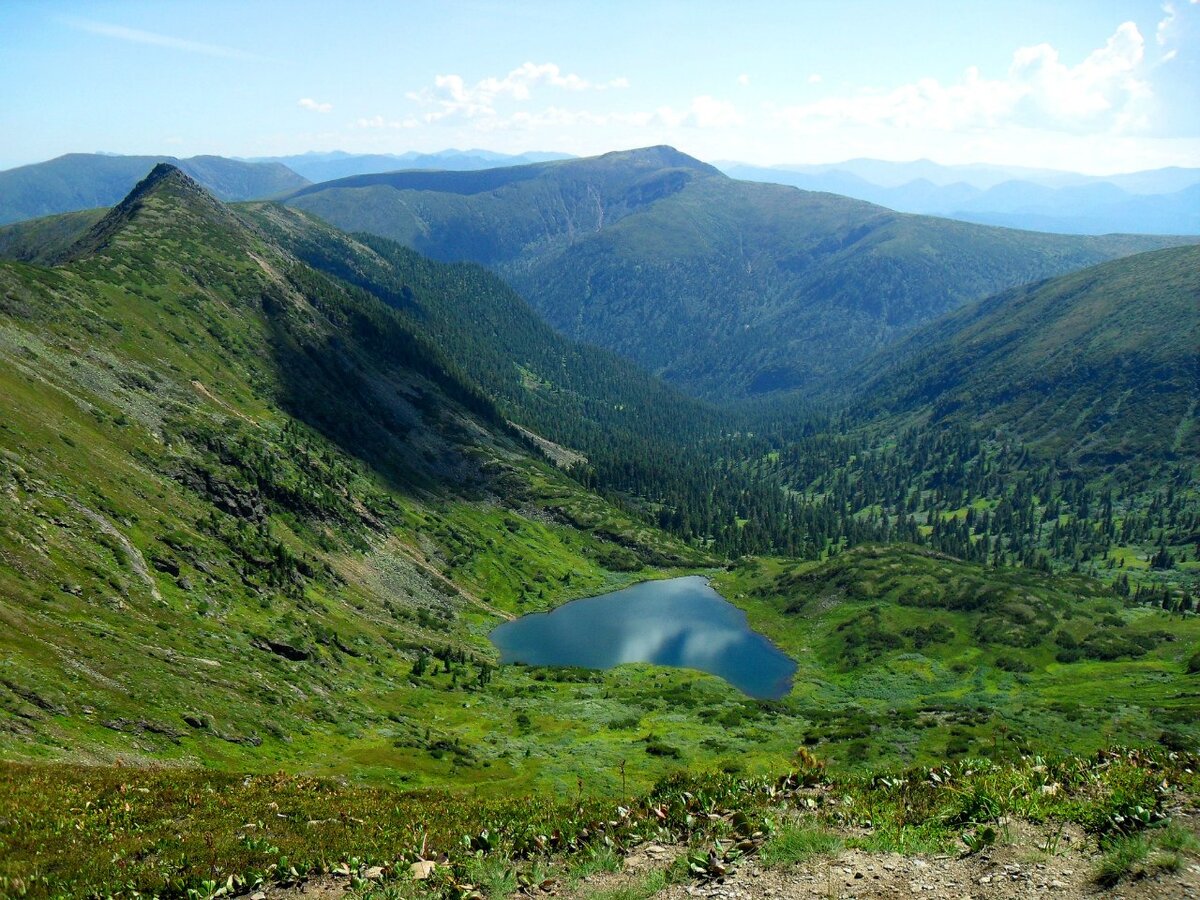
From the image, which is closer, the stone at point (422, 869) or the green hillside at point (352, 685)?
the stone at point (422, 869)

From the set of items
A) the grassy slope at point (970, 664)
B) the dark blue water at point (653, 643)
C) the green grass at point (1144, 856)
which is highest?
the green grass at point (1144, 856)

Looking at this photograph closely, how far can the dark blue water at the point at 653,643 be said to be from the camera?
525ft

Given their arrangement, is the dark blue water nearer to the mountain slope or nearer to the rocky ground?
the mountain slope

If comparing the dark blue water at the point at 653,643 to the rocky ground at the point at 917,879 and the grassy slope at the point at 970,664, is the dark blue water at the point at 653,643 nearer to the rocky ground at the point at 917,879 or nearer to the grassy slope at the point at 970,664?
the grassy slope at the point at 970,664

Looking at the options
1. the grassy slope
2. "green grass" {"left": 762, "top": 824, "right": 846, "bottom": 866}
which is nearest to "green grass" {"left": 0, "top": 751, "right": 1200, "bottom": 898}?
"green grass" {"left": 762, "top": 824, "right": 846, "bottom": 866}

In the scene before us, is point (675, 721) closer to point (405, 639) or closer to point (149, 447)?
A: point (405, 639)

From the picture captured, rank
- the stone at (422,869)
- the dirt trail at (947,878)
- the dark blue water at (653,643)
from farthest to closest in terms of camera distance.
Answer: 1. the dark blue water at (653,643)
2. the stone at (422,869)
3. the dirt trail at (947,878)

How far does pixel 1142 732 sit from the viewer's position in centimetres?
9900

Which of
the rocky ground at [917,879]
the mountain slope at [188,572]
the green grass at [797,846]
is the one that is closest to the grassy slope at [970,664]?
the mountain slope at [188,572]

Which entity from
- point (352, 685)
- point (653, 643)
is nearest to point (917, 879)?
point (352, 685)

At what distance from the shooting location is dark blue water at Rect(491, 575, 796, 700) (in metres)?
160

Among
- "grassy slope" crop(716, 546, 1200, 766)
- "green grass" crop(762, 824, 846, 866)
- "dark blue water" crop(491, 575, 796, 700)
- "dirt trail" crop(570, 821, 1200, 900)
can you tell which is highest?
"dirt trail" crop(570, 821, 1200, 900)

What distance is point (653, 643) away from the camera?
581ft

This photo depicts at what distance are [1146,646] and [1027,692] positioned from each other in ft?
124
